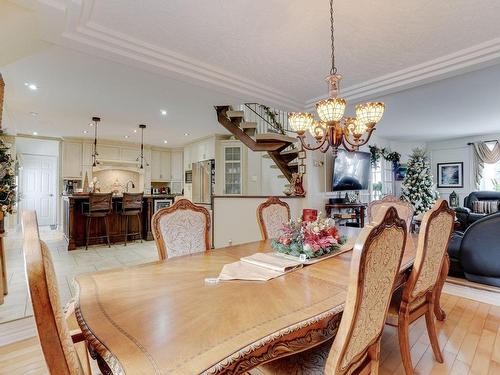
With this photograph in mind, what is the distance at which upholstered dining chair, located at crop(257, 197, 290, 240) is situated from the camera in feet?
8.50

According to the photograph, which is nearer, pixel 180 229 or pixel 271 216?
pixel 180 229

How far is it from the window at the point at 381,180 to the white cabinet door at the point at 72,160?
26.3 feet

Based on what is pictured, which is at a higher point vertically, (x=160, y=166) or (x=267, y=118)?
(x=267, y=118)

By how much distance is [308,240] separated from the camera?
1753mm

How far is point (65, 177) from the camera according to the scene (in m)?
7.38

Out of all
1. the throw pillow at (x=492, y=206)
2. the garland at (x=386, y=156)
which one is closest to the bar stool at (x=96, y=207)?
the garland at (x=386, y=156)

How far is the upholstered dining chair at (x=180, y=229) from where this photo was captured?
6.33 ft

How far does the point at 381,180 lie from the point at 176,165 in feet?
21.1

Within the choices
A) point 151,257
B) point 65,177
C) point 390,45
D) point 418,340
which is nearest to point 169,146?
point 65,177

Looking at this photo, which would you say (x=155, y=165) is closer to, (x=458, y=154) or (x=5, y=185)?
(x=5, y=185)

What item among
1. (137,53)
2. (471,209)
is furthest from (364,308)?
(471,209)

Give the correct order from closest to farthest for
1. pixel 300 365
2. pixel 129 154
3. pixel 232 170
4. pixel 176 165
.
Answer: pixel 300 365 < pixel 232 170 < pixel 129 154 < pixel 176 165

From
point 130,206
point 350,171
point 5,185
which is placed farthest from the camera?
point 130,206

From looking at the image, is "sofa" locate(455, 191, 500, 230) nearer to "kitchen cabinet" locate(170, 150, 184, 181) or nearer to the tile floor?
the tile floor
